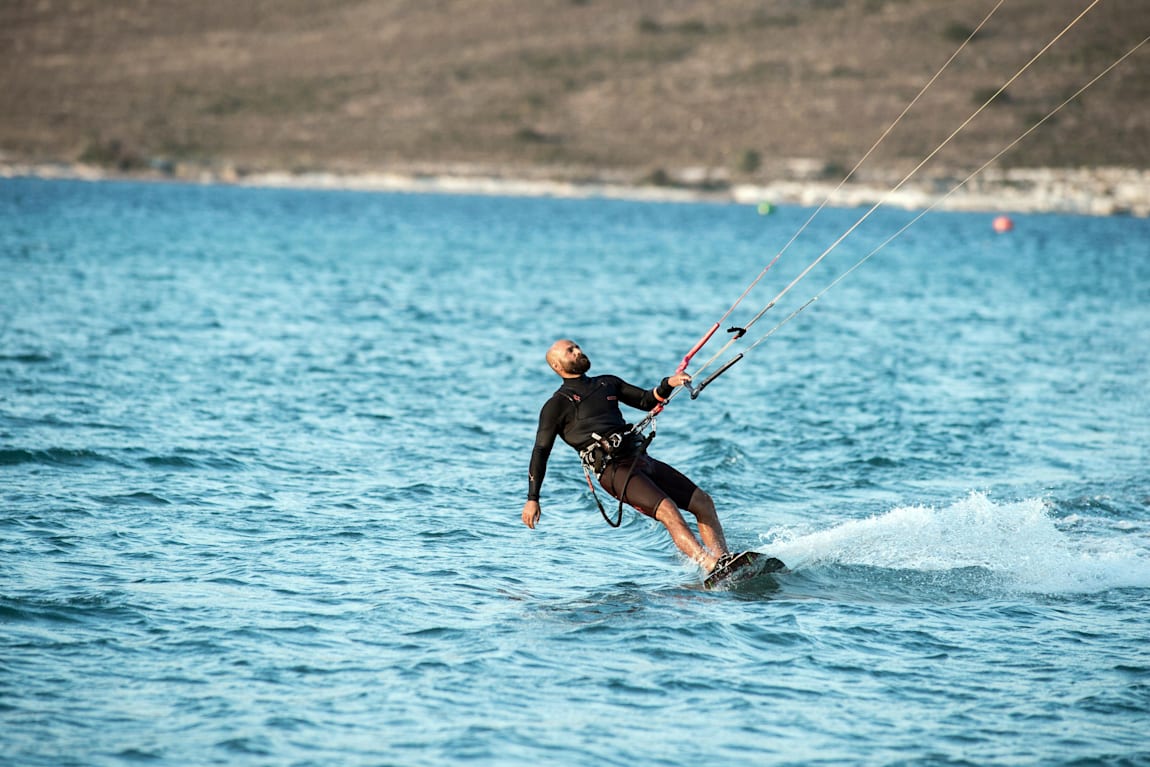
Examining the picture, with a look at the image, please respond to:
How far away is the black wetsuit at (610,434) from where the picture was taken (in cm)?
1118

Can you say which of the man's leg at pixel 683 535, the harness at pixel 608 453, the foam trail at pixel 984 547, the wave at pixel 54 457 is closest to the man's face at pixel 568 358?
the harness at pixel 608 453

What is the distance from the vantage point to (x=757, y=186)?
140000mm

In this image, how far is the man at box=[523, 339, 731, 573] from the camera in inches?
438

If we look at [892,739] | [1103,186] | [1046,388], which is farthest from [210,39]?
[892,739]

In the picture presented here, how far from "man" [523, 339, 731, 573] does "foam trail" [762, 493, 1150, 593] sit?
1128 mm

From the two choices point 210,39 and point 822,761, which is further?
point 210,39

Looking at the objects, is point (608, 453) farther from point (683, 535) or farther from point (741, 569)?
point (741, 569)

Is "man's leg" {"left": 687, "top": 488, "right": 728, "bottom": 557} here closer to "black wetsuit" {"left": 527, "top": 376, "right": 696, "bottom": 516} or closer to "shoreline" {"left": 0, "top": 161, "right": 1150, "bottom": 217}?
"black wetsuit" {"left": 527, "top": 376, "right": 696, "bottom": 516}

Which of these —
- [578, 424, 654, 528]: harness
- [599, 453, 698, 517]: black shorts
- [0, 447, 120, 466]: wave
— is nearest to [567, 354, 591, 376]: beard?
[578, 424, 654, 528]: harness

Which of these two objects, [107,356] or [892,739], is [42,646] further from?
[107,356]

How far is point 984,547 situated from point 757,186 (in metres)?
131

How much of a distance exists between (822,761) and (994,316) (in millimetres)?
32133

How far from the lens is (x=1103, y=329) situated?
34.0 m

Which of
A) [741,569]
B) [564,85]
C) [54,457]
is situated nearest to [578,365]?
[741,569]
